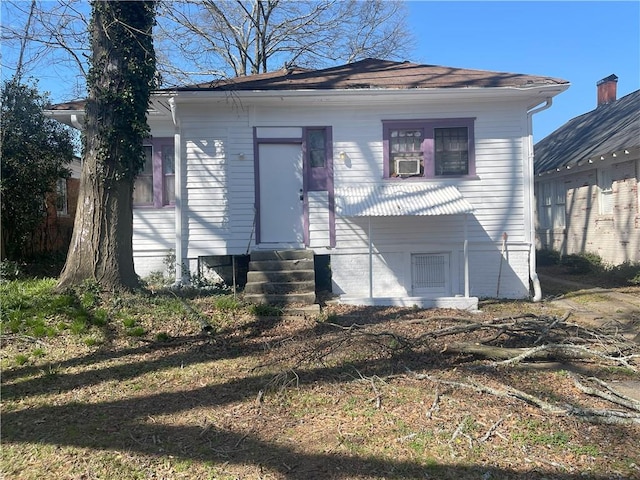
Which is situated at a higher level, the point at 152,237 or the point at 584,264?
the point at 152,237

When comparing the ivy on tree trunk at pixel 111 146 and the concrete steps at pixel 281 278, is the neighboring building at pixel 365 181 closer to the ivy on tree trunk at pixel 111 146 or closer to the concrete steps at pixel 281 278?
the concrete steps at pixel 281 278

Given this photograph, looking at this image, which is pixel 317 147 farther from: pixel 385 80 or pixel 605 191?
pixel 605 191

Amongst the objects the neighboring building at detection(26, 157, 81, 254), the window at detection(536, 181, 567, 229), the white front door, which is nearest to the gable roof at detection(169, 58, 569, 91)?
the white front door

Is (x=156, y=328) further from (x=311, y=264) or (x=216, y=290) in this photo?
(x=311, y=264)

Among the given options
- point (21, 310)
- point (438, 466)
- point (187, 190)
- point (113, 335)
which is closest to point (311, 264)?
point (187, 190)

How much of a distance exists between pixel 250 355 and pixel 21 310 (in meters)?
3.10

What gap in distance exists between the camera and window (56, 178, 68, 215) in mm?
13362

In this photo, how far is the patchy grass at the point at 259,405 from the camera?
3.17 m

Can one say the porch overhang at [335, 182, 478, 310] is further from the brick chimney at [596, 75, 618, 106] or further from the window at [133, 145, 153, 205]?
the brick chimney at [596, 75, 618, 106]

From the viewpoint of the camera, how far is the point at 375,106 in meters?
9.39

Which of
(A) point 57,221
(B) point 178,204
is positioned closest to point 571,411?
(B) point 178,204

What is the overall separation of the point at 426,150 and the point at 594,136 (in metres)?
8.86

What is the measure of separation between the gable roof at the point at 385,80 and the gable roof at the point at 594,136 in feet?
14.1

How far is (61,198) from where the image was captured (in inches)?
535
